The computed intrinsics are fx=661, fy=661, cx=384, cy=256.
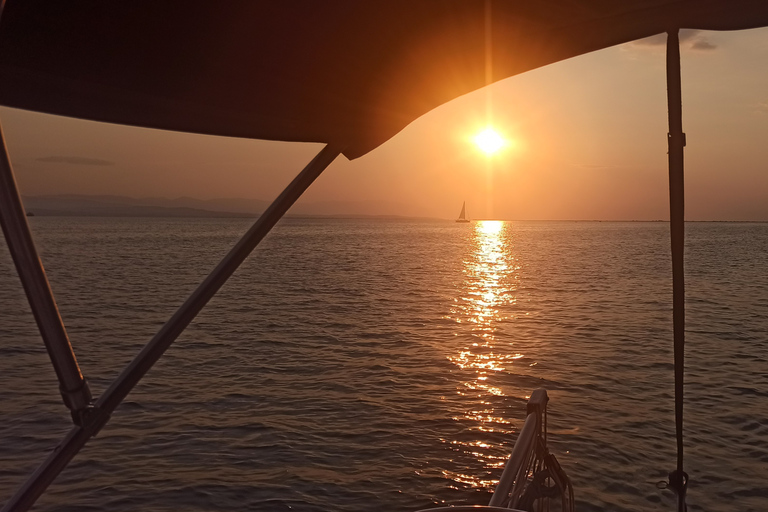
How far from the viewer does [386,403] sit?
16.2 metres

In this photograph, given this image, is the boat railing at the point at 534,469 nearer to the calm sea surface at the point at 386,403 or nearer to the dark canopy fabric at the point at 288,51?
the dark canopy fabric at the point at 288,51

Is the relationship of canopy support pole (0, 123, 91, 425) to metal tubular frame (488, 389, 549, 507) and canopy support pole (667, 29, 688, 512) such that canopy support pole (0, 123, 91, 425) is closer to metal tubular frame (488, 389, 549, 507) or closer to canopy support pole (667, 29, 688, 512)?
metal tubular frame (488, 389, 549, 507)

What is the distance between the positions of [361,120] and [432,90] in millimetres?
359

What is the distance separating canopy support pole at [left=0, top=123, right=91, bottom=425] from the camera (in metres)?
1.88

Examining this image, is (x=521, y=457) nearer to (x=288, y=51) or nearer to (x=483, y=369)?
(x=288, y=51)

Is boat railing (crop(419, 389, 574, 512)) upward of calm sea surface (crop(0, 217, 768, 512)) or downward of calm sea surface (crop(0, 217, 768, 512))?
upward

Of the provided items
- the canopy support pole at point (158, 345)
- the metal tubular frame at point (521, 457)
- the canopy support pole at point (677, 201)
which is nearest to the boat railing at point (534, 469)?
the metal tubular frame at point (521, 457)

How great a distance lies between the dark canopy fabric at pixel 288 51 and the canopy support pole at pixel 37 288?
20.1 inches

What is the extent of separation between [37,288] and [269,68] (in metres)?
1.19

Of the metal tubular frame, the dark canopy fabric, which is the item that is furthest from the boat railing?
the dark canopy fabric

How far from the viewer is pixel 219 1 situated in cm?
220

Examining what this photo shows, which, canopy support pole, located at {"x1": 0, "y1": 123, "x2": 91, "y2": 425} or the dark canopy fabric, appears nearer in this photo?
canopy support pole, located at {"x1": 0, "y1": 123, "x2": 91, "y2": 425}

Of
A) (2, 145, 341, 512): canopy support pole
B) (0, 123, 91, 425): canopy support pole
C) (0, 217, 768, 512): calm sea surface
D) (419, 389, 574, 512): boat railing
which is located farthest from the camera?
(0, 217, 768, 512): calm sea surface

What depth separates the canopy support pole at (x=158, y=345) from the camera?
2100 millimetres
